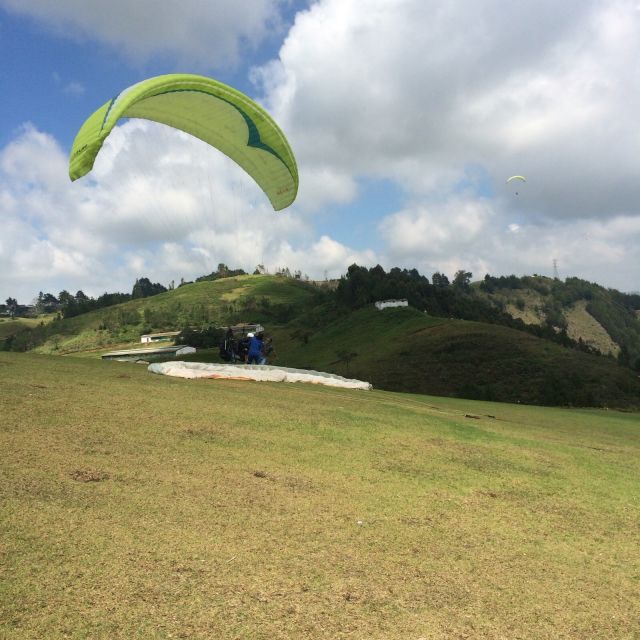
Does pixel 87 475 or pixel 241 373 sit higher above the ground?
pixel 241 373

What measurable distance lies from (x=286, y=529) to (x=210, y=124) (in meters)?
15.9

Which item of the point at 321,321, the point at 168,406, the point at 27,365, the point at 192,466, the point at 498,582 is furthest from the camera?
the point at 321,321

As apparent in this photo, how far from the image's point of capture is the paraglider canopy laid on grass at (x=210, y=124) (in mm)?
13805

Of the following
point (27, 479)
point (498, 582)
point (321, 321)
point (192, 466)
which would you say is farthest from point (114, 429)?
point (321, 321)

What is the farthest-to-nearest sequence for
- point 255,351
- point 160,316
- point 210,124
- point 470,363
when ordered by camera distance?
1. point 160,316
2. point 470,363
3. point 255,351
4. point 210,124

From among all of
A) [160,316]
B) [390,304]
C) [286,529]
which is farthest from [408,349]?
[160,316]

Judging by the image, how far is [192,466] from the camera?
28.0 ft

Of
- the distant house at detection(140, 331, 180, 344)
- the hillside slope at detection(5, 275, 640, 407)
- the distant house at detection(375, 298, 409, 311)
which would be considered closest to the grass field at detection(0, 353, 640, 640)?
the hillside slope at detection(5, 275, 640, 407)

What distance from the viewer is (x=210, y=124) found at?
19.1 metres

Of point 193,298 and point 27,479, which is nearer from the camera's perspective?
point 27,479

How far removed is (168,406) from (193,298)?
170m

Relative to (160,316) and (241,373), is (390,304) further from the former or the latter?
(241,373)

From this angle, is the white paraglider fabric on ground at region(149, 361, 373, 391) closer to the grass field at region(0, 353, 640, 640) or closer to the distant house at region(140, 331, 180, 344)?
the grass field at region(0, 353, 640, 640)

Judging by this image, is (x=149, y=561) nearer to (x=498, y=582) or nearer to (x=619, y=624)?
(x=498, y=582)
